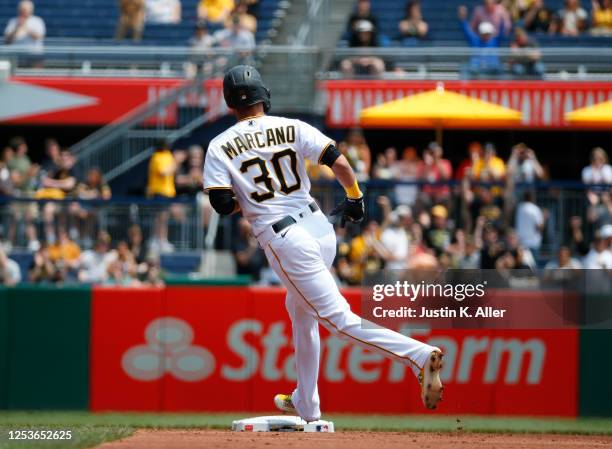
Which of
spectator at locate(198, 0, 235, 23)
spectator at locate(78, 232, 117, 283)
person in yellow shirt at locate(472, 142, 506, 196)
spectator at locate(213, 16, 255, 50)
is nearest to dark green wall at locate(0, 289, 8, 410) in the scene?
spectator at locate(78, 232, 117, 283)

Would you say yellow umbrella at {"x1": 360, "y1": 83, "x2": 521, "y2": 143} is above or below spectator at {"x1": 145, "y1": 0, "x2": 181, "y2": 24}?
below

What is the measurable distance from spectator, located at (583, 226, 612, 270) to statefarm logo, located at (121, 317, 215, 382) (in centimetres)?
471

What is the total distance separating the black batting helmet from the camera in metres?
8.57

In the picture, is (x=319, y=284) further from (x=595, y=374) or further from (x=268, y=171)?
(x=595, y=374)

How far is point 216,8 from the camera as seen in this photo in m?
21.7

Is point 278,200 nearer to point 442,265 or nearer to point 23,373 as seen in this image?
point 23,373

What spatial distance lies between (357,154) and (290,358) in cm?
452

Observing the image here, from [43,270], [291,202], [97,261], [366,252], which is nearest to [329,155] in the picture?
[291,202]

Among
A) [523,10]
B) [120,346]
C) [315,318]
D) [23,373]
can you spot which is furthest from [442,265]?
[523,10]

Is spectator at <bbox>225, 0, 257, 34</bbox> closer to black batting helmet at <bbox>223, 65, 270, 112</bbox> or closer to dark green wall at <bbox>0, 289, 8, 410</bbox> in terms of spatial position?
dark green wall at <bbox>0, 289, 8, 410</bbox>

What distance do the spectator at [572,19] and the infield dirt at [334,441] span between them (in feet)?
41.0

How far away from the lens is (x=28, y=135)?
834 inches

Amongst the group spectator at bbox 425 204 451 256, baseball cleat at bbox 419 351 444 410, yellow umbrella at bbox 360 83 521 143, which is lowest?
baseball cleat at bbox 419 351 444 410

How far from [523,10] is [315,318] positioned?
14268 mm
